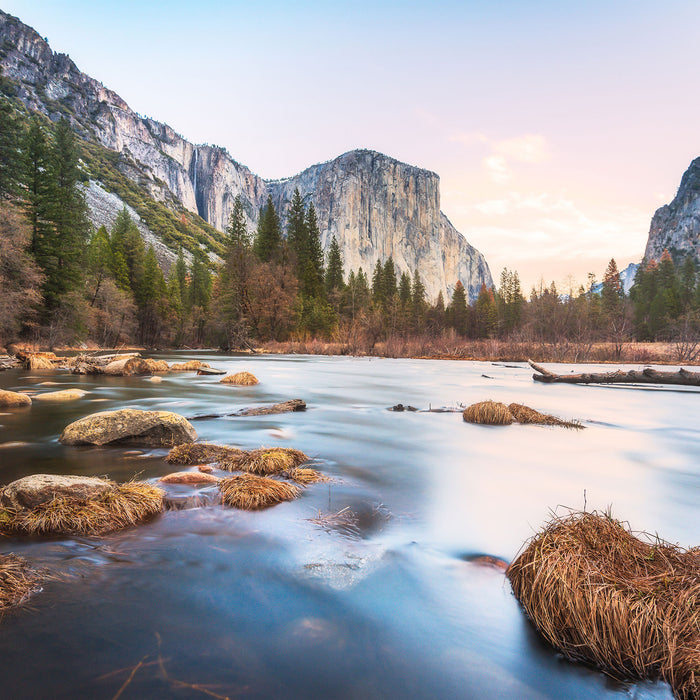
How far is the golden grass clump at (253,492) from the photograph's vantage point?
4.37 m

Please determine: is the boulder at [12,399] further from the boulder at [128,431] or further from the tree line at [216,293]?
the tree line at [216,293]

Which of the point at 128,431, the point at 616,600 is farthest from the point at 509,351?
the point at 616,600

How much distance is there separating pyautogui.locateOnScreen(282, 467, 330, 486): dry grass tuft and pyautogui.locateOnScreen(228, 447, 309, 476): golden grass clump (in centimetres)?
15

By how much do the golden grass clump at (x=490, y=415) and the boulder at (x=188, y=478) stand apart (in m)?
6.47

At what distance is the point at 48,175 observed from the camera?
3478cm

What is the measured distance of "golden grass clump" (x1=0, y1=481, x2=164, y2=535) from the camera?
3.55 meters

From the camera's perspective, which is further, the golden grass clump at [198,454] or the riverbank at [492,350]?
the riverbank at [492,350]

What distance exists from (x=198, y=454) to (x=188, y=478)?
98 centimetres

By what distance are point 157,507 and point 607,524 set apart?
4.04 metres

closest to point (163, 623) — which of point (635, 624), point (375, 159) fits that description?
point (635, 624)

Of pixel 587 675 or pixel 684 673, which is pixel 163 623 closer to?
pixel 587 675

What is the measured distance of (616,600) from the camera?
2256 mm

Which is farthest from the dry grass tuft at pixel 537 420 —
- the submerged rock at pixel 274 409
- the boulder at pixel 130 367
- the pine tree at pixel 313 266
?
the pine tree at pixel 313 266

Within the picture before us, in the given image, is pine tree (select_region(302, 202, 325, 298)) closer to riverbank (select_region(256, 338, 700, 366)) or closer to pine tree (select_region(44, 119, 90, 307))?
riverbank (select_region(256, 338, 700, 366))
